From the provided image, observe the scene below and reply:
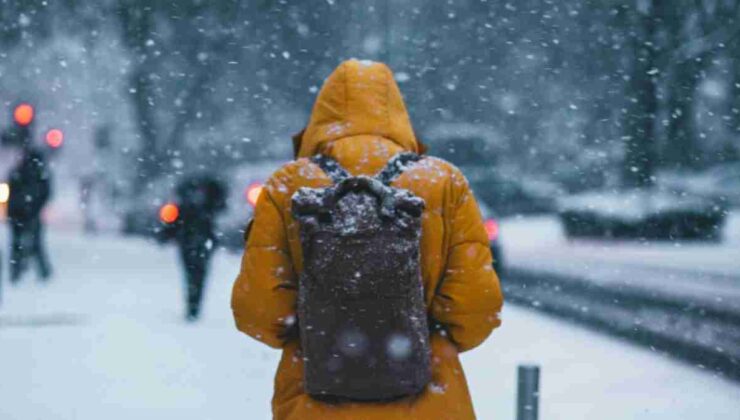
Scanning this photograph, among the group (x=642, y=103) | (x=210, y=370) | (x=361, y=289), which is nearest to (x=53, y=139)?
(x=210, y=370)

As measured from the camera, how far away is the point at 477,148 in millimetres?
35469

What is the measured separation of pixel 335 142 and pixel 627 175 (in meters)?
29.9

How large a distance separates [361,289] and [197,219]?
28.9ft

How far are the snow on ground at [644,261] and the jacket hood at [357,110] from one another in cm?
1246

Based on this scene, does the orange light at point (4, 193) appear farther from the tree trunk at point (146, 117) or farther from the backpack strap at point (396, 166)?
the tree trunk at point (146, 117)

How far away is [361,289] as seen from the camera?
291cm

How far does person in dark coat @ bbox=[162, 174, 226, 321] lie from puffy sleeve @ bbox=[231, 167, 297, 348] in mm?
8579

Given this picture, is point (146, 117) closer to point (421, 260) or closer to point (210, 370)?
point (210, 370)

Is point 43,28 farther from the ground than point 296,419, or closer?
farther from the ground

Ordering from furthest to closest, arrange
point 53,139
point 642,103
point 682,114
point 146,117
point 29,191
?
point 146,117, point 682,114, point 642,103, point 53,139, point 29,191

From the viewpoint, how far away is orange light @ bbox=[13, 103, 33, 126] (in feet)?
46.4

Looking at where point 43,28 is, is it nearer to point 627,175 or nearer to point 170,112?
point 170,112

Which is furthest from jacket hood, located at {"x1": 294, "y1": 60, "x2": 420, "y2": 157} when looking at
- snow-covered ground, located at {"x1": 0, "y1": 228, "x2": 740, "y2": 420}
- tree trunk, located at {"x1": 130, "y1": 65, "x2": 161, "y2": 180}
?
tree trunk, located at {"x1": 130, "y1": 65, "x2": 161, "y2": 180}

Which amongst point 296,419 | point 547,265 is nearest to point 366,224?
point 296,419
